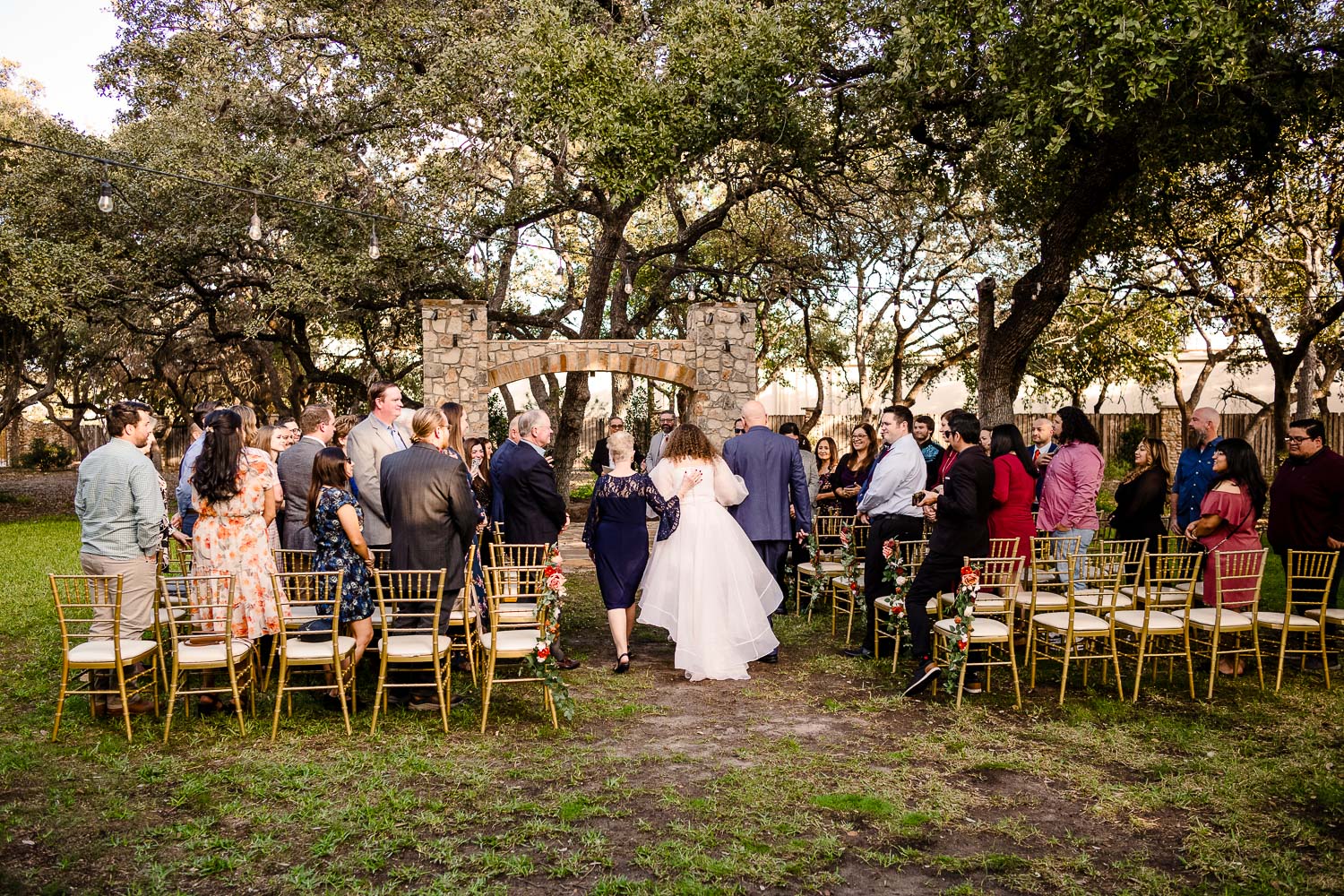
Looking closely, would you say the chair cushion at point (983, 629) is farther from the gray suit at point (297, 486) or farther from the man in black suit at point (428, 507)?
the gray suit at point (297, 486)

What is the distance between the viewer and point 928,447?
341 inches

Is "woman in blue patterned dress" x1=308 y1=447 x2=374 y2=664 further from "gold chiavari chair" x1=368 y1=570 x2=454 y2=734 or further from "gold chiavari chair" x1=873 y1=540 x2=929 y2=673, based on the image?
"gold chiavari chair" x1=873 y1=540 x2=929 y2=673

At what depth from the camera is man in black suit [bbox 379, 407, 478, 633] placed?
18.3ft

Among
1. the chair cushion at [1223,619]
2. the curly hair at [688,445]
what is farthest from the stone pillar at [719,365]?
the chair cushion at [1223,619]

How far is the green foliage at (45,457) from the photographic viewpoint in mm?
31328

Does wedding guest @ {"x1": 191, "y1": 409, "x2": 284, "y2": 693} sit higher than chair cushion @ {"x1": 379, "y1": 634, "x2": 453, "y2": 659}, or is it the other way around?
wedding guest @ {"x1": 191, "y1": 409, "x2": 284, "y2": 693}

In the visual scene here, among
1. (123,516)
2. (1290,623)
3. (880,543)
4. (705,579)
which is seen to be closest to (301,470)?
(123,516)

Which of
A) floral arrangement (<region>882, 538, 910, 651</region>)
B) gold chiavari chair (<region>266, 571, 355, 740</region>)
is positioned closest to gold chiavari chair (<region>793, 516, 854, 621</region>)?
floral arrangement (<region>882, 538, 910, 651</region>)

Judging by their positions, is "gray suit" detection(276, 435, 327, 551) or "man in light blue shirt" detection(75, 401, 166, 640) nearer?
"man in light blue shirt" detection(75, 401, 166, 640)

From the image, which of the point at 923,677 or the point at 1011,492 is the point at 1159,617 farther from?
the point at 923,677

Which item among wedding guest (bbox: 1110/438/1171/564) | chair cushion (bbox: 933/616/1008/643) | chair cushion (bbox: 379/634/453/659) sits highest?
wedding guest (bbox: 1110/438/1171/564)

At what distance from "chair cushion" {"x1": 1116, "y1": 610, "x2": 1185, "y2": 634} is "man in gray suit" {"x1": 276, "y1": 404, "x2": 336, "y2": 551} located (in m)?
5.28

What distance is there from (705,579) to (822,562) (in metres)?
2.20

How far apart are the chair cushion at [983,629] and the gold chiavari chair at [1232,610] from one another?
124 centimetres
